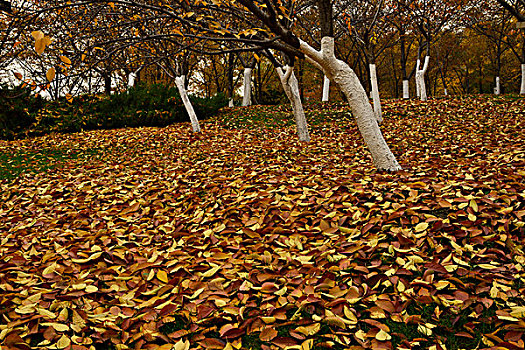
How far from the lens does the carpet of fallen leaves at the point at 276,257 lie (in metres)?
1.92

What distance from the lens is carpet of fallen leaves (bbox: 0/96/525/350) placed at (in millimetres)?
1916

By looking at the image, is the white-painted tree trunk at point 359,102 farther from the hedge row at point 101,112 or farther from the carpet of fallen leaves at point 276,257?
the hedge row at point 101,112

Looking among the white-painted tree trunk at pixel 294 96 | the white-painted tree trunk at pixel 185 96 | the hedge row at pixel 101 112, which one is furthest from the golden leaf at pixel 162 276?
the hedge row at pixel 101 112

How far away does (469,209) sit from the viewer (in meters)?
2.91

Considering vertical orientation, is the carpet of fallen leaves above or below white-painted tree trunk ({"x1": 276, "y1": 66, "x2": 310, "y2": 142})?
below

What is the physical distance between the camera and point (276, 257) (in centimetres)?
269

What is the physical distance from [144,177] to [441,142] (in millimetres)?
5734

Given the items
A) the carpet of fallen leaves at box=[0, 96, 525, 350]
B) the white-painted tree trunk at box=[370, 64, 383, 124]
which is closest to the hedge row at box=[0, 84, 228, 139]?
the carpet of fallen leaves at box=[0, 96, 525, 350]

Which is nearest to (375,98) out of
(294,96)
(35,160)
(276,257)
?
(294,96)

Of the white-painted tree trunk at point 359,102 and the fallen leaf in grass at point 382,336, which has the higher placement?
the white-painted tree trunk at point 359,102

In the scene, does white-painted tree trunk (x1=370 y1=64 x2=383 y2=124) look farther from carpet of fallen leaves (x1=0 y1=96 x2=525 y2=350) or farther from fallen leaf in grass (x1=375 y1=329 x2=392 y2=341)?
fallen leaf in grass (x1=375 y1=329 x2=392 y2=341)

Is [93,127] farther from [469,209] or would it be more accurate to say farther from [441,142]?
[469,209]

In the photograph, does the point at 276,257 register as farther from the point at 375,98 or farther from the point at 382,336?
the point at 375,98

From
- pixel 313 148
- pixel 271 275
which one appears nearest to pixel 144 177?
pixel 313 148
